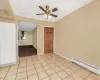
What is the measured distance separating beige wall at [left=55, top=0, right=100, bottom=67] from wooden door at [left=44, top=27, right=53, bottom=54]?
169 cm

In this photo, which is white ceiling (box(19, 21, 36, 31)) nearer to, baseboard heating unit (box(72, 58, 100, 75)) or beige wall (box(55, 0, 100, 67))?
beige wall (box(55, 0, 100, 67))

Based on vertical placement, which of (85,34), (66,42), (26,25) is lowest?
(66,42)

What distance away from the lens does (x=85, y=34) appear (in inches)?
98.9

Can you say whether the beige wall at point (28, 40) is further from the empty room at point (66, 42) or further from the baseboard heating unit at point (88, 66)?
the baseboard heating unit at point (88, 66)

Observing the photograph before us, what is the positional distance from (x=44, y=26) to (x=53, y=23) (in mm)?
773

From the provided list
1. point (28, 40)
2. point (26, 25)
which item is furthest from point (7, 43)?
point (28, 40)

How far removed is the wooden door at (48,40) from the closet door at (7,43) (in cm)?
230

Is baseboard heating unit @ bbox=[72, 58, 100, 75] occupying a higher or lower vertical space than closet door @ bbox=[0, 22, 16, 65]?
lower

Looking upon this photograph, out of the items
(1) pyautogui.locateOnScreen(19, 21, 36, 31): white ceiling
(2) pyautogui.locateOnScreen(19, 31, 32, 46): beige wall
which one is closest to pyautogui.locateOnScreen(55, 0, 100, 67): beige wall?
(1) pyautogui.locateOnScreen(19, 21, 36, 31): white ceiling

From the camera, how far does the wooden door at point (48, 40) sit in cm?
466

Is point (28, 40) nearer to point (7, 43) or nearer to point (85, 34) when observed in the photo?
point (7, 43)

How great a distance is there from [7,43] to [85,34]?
310cm

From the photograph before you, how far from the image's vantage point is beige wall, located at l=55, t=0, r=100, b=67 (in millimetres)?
2148

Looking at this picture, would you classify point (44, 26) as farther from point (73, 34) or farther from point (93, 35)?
point (93, 35)
